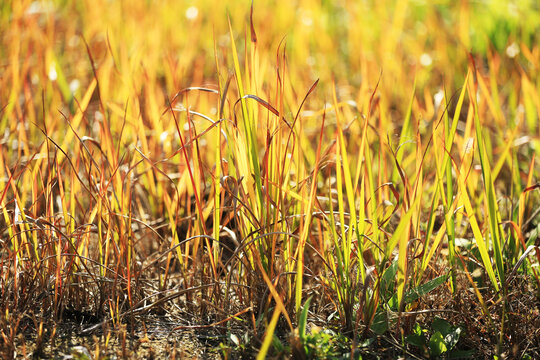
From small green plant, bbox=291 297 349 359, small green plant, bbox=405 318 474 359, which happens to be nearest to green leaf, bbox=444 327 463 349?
small green plant, bbox=405 318 474 359

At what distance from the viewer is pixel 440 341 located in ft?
3.10

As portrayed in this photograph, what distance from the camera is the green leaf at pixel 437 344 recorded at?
940 mm

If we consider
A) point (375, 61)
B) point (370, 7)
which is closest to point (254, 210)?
point (375, 61)

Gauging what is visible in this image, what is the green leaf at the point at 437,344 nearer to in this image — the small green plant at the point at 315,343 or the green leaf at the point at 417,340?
the green leaf at the point at 417,340

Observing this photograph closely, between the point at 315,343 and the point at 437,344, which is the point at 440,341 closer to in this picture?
the point at 437,344

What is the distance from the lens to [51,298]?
1019 millimetres

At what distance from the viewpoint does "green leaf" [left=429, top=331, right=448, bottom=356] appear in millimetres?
940

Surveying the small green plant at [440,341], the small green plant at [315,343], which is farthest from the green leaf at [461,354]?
the small green plant at [315,343]

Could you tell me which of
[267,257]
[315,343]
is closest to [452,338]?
[315,343]

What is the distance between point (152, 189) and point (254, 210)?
47 cm

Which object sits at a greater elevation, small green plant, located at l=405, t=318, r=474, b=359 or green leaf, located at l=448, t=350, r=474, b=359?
small green plant, located at l=405, t=318, r=474, b=359

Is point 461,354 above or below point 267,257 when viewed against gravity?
below

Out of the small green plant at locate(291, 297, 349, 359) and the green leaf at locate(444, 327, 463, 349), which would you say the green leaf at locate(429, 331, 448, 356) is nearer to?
the green leaf at locate(444, 327, 463, 349)

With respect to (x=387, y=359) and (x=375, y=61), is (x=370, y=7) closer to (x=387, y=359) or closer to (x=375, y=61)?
(x=375, y=61)
